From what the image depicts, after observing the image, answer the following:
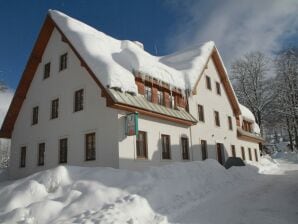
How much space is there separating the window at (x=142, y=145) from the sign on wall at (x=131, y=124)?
1.32m

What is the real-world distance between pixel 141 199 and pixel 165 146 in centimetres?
778

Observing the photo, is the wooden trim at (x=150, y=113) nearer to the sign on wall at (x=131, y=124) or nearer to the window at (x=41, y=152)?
the sign on wall at (x=131, y=124)

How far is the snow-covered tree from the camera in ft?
113

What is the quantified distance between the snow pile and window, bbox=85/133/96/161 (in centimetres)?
300

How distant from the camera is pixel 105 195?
8586 mm

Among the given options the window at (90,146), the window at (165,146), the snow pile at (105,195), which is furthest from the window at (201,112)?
the window at (90,146)

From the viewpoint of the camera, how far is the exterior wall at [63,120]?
540 inches

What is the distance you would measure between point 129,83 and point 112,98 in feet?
6.15

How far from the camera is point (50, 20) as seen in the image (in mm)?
17969

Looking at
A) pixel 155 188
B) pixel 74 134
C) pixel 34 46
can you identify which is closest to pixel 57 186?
pixel 155 188

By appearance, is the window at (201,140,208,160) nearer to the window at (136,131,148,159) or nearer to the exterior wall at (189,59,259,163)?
the exterior wall at (189,59,259,163)

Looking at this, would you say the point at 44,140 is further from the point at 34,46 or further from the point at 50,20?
the point at 50,20

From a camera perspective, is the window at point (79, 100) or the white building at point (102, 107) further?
the window at point (79, 100)

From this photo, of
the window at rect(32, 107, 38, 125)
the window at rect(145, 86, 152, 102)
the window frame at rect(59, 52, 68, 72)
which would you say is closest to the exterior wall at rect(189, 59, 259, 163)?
the window at rect(145, 86, 152, 102)
